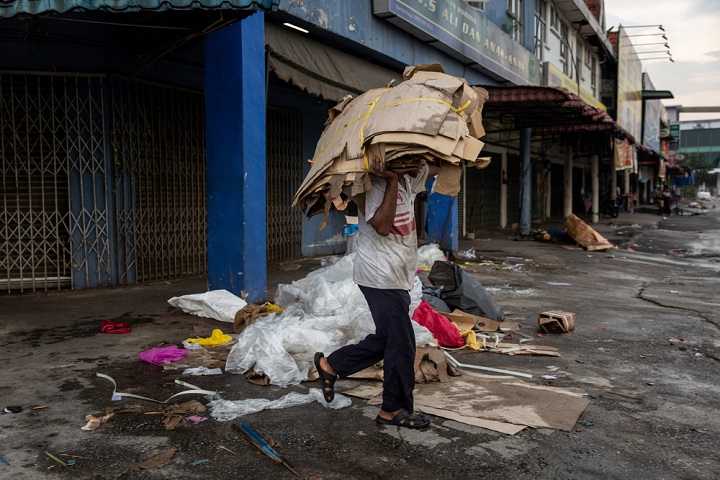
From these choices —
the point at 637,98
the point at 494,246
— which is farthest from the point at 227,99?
the point at 637,98

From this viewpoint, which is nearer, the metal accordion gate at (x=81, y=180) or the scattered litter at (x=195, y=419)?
the scattered litter at (x=195, y=419)

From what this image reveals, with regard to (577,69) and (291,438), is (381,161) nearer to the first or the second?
(291,438)

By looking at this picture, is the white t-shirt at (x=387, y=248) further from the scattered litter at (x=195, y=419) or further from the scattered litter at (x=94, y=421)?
the scattered litter at (x=94, y=421)

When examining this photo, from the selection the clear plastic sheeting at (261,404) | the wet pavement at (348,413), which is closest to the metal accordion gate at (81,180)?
the wet pavement at (348,413)

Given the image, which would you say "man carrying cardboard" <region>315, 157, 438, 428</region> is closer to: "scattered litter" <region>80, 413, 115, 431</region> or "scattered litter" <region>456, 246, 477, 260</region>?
"scattered litter" <region>80, 413, 115, 431</region>

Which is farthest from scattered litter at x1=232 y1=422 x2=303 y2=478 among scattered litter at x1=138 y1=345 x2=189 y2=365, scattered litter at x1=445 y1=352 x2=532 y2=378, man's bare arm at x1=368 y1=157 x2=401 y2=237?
scattered litter at x1=445 y1=352 x2=532 y2=378

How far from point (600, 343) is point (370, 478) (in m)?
3.43

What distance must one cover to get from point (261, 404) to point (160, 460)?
825 mm

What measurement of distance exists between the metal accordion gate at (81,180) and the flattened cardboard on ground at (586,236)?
32.3ft

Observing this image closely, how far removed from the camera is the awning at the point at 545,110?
1134cm

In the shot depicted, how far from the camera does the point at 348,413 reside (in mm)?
3547

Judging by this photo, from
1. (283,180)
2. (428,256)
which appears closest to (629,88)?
(428,256)

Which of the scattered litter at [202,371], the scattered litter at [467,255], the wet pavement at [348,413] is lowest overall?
the wet pavement at [348,413]

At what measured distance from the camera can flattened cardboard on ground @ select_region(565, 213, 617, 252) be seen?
45.2 ft
